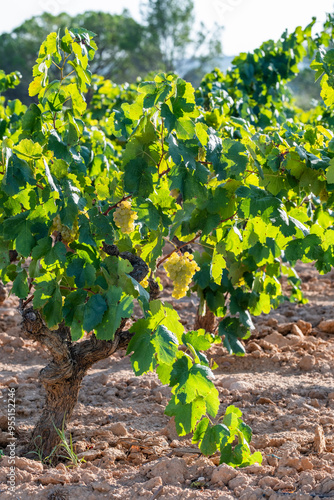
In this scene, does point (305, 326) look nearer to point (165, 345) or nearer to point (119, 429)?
point (119, 429)

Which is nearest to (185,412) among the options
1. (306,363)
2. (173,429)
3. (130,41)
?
(173,429)

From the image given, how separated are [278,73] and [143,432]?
3.31m

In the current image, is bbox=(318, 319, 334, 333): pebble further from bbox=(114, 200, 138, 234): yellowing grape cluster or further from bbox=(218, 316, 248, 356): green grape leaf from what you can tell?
bbox=(114, 200, 138, 234): yellowing grape cluster

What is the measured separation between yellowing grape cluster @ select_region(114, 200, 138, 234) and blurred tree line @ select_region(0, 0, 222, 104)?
18519mm

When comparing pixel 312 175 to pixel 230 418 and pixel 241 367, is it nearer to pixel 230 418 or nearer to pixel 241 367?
pixel 230 418

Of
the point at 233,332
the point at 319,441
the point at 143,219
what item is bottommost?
the point at 319,441

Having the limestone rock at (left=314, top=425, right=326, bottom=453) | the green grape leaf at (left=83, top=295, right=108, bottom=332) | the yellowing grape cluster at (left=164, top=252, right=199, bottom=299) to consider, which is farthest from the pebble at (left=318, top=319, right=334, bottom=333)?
the green grape leaf at (left=83, top=295, right=108, bottom=332)

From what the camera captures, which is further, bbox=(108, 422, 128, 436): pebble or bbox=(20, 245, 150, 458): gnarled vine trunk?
bbox=(108, 422, 128, 436): pebble

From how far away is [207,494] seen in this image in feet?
6.07

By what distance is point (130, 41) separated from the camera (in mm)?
21922

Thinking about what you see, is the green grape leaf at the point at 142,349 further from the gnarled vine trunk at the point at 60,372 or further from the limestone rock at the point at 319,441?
the limestone rock at the point at 319,441

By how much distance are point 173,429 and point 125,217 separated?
1.22 meters

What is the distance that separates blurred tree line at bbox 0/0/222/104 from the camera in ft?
65.0

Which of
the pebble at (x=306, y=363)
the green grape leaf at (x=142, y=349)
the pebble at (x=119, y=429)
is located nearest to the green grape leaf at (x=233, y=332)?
the pebble at (x=306, y=363)
